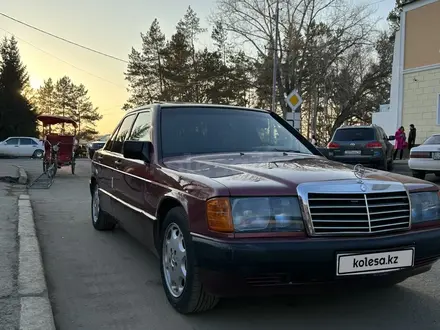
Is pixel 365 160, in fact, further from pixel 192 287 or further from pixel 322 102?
pixel 322 102

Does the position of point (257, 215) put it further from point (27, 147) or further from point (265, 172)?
point (27, 147)

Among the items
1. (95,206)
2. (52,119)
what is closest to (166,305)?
(95,206)

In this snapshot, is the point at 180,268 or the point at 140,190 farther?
the point at 140,190

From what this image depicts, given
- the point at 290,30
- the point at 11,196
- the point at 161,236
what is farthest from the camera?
the point at 290,30

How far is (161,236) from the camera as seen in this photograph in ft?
12.3

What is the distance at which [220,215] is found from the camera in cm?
296

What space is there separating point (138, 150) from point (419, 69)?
79.4 ft

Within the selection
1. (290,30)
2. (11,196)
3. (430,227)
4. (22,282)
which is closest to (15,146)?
(290,30)

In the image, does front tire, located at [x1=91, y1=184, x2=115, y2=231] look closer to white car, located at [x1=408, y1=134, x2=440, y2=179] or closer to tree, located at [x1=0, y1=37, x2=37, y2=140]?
white car, located at [x1=408, y1=134, x2=440, y2=179]

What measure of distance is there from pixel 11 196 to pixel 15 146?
25196mm

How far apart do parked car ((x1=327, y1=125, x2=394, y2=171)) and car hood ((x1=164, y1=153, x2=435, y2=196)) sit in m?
10.8

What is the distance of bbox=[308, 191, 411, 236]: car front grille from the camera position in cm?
296

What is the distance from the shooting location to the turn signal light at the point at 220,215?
2941mm

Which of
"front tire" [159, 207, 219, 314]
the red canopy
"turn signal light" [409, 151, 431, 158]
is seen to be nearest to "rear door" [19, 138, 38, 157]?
the red canopy
